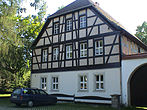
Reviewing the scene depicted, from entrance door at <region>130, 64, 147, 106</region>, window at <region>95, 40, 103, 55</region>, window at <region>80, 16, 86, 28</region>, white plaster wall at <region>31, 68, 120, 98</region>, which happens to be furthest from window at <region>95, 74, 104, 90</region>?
window at <region>80, 16, 86, 28</region>

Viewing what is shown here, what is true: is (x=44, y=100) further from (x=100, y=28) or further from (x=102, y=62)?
(x=100, y=28)

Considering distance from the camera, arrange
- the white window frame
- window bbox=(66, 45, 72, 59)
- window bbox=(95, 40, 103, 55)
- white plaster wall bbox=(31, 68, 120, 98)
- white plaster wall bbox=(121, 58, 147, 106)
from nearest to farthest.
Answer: white plaster wall bbox=(121, 58, 147, 106) < white plaster wall bbox=(31, 68, 120, 98) < window bbox=(95, 40, 103, 55) < the white window frame < window bbox=(66, 45, 72, 59)

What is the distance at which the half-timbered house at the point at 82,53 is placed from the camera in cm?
1644

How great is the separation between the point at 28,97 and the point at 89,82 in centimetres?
571

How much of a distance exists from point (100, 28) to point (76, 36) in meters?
2.84

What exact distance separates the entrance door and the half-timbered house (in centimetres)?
149

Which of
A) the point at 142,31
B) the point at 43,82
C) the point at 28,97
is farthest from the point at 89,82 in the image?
the point at 142,31

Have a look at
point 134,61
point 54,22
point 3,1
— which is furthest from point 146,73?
point 3,1

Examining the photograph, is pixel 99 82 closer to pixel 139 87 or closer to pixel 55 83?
pixel 139 87

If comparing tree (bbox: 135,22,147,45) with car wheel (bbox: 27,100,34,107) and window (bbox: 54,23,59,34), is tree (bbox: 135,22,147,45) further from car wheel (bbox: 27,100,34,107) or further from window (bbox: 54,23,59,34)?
car wheel (bbox: 27,100,34,107)

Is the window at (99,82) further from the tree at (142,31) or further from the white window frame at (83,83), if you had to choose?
the tree at (142,31)

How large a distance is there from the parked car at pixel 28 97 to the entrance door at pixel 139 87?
274 inches

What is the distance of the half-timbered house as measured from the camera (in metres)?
16.4

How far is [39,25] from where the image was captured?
28.5m
